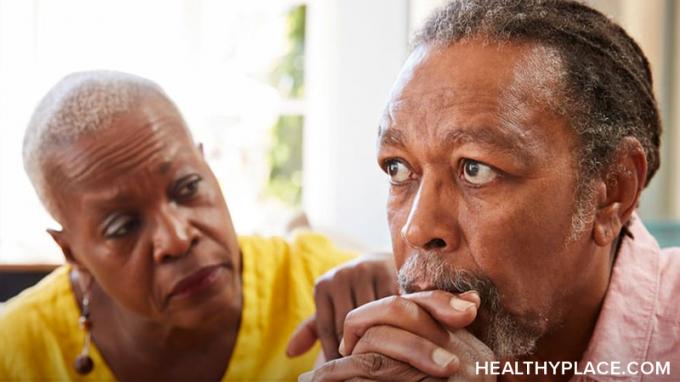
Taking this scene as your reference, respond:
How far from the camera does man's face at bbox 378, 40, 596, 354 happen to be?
0.63 meters

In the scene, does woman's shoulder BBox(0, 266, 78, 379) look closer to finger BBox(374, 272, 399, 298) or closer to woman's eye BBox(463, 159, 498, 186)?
finger BBox(374, 272, 399, 298)

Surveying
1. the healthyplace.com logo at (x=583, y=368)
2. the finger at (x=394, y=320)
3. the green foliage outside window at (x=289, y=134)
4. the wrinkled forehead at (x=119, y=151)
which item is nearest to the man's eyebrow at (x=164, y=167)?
the wrinkled forehead at (x=119, y=151)

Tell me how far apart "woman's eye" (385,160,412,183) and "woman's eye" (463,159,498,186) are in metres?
0.05

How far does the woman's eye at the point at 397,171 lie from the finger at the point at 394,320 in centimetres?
11

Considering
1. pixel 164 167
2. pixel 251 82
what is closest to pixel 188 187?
pixel 164 167

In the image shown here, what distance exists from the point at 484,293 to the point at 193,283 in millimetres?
269

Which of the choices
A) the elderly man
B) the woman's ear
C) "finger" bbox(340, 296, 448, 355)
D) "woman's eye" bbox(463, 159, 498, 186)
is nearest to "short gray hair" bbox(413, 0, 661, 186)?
the elderly man

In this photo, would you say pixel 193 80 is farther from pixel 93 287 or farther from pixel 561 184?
pixel 561 184

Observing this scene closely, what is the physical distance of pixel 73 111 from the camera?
643 millimetres

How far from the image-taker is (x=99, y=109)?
65 centimetres

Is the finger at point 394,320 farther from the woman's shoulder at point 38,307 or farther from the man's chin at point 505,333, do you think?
the woman's shoulder at point 38,307

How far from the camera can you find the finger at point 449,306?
58cm

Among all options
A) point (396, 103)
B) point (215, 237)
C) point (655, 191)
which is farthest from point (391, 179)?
point (655, 191)

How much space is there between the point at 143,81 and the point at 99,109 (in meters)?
0.05
